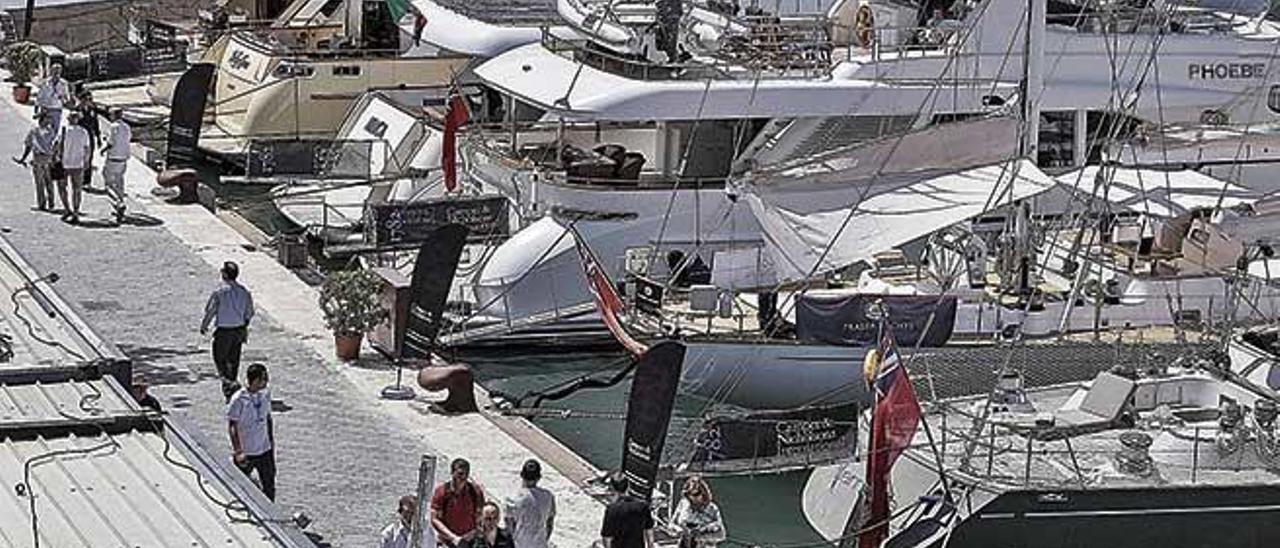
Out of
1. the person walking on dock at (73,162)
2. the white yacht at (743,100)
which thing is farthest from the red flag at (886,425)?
the person walking on dock at (73,162)

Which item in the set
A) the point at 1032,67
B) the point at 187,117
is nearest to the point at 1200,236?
the point at 1032,67

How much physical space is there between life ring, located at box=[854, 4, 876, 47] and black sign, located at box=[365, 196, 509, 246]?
4.89m

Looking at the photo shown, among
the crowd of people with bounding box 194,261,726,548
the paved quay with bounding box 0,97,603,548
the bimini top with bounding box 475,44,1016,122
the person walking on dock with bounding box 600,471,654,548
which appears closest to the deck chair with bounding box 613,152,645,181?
the bimini top with bounding box 475,44,1016,122

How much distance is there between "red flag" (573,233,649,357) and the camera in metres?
26.2

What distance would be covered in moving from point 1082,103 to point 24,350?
19.6 meters

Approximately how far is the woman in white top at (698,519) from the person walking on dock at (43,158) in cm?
1509

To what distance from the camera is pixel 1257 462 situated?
19.8 metres

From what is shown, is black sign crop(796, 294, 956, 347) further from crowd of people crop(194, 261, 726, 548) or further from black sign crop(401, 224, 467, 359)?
crowd of people crop(194, 261, 726, 548)

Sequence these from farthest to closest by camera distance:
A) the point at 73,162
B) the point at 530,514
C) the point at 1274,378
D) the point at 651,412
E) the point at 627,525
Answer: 1. the point at 73,162
2. the point at 1274,378
3. the point at 651,412
4. the point at 627,525
5. the point at 530,514

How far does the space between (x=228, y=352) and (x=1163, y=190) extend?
11.1 m

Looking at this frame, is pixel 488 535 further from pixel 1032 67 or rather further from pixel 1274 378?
pixel 1032 67

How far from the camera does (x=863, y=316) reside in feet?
83.0

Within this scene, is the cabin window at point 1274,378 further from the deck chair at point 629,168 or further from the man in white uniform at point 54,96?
the man in white uniform at point 54,96

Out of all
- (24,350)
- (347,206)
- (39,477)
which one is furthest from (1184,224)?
(39,477)
